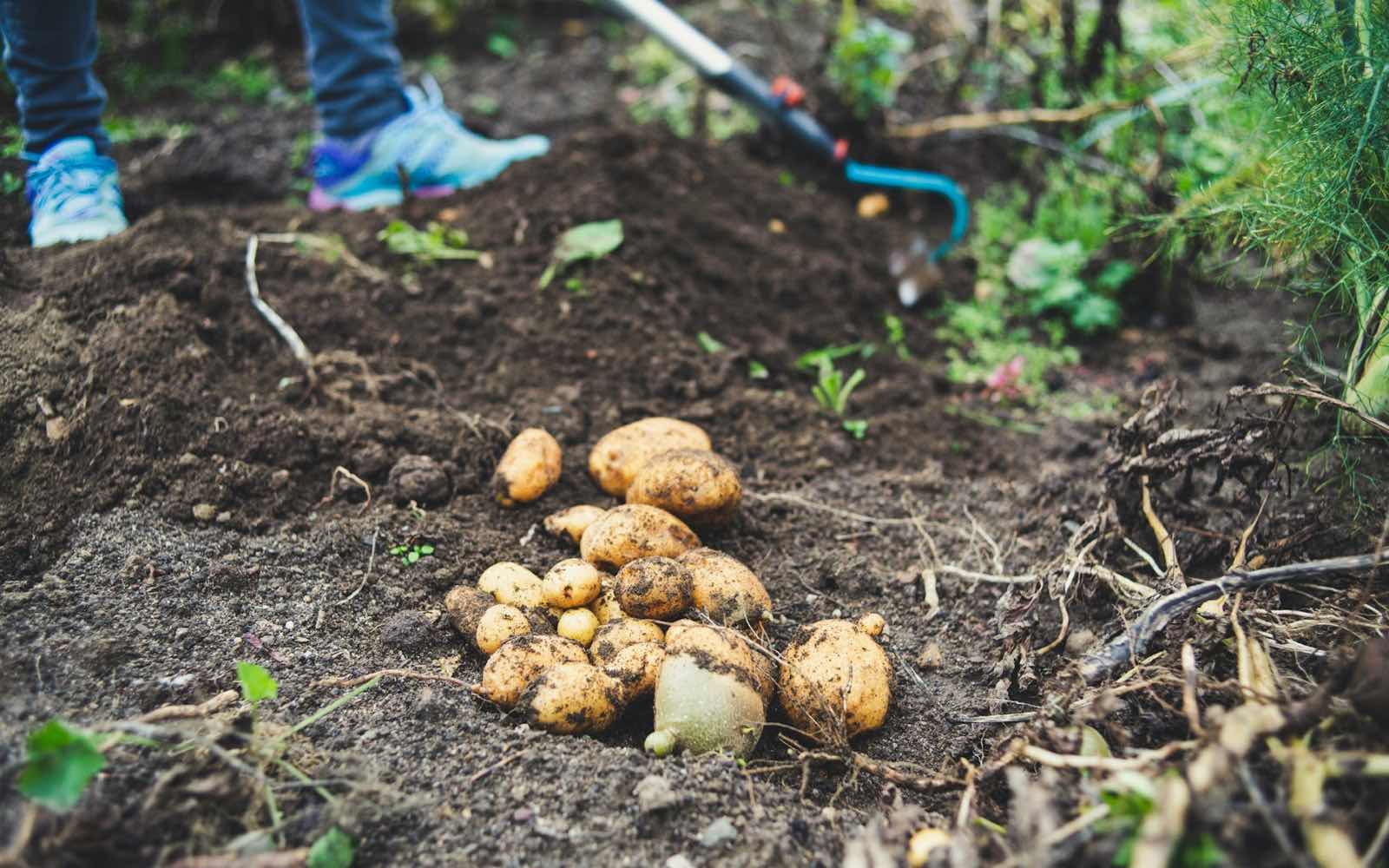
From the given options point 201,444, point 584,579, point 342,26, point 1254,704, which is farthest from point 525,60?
A: point 1254,704

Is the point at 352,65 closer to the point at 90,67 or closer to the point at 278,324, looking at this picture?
the point at 90,67

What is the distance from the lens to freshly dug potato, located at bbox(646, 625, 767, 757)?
1849 millimetres

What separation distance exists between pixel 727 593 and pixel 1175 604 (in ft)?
3.02

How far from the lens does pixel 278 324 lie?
9.66ft

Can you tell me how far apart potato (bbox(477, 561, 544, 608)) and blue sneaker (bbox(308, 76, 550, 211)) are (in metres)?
2.25

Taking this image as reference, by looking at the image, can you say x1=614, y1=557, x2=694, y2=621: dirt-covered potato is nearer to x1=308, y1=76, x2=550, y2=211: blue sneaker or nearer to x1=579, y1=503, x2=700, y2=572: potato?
x1=579, y1=503, x2=700, y2=572: potato

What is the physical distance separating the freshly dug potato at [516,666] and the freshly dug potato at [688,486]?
53 cm

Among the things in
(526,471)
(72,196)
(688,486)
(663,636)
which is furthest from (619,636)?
(72,196)

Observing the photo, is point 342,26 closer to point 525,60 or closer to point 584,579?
point 525,60

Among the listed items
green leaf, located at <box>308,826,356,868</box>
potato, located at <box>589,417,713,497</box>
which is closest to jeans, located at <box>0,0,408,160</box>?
potato, located at <box>589,417,713,497</box>

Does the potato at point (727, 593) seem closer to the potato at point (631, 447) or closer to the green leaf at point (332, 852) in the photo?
the potato at point (631, 447)

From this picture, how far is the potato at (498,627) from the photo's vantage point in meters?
2.06

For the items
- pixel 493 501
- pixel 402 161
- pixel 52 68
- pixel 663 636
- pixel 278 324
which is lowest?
pixel 493 501

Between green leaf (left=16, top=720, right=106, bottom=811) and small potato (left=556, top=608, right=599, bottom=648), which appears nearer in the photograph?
green leaf (left=16, top=720, right=106, bottom=811)
